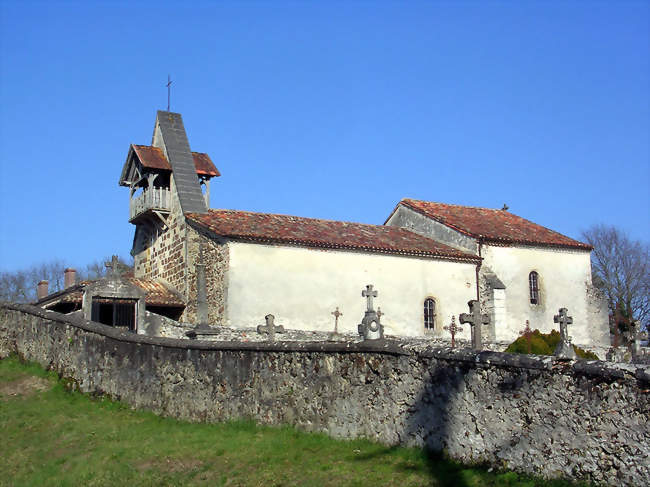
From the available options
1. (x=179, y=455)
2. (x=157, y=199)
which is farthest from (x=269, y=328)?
(x=157, y=199)

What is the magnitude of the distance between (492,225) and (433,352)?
23970 mm

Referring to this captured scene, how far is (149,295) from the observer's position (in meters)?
27.3

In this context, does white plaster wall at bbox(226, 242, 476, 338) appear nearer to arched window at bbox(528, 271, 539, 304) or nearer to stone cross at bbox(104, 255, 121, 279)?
arched window at bbox(528, 271, 539, 304)

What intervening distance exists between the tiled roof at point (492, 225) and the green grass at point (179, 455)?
19888 millimetres

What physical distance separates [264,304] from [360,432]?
15624 millimetres

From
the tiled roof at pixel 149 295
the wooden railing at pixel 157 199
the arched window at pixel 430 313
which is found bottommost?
the arched window at pixel 430 313

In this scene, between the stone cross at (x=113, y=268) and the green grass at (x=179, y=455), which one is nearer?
the green grass at (x=179, y=455)

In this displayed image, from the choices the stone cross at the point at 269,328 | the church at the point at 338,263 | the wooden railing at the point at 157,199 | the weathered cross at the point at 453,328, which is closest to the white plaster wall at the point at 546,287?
the church at the point at 338,263

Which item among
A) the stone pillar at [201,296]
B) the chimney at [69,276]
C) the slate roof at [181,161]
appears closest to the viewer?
the stone pillar at [201,296]

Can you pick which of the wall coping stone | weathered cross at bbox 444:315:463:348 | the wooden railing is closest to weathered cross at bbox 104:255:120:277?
the wall coping stone

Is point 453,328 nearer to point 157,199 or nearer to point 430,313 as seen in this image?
Answer: point 430,313

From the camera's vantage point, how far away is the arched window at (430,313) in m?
28.4

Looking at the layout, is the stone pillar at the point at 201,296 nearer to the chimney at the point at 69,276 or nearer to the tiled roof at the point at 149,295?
the tiled roof at the point at 149,295

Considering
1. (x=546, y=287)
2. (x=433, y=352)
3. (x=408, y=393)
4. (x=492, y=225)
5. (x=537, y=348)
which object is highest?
(x=492, y=225)
